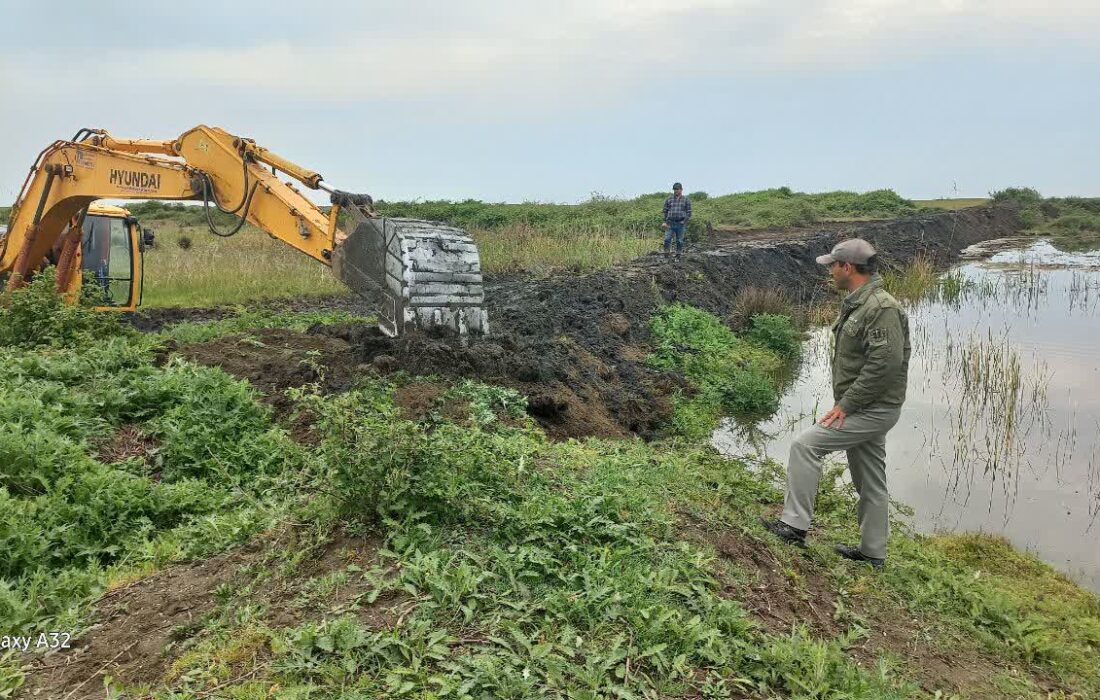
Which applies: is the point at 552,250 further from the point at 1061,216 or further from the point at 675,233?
the point at 1061,216

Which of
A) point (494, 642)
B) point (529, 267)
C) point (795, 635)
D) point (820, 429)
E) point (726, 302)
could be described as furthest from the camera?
point (529, 267)

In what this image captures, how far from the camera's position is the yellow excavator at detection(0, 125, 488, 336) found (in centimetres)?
720

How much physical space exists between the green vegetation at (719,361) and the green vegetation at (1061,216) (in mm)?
23800

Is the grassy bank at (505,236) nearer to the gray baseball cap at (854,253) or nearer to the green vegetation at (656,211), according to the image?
the green vegetation at (656,211)

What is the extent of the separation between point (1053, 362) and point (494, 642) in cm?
1264

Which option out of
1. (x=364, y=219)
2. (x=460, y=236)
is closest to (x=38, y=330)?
(x=364, y=219)

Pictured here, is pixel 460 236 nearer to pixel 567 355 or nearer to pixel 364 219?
pixel 364 219

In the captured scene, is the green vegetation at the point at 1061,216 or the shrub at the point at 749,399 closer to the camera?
the shrub at the point at 749,399

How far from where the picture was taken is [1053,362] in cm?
1288

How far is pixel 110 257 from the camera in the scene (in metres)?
11.1

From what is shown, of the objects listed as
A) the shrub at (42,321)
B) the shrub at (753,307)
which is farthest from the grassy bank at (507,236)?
the shrub at (42,321)

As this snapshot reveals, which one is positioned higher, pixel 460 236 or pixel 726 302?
pixel 460 236

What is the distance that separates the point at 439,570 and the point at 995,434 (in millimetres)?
7807

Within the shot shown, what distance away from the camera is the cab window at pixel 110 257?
10852 millimetres
